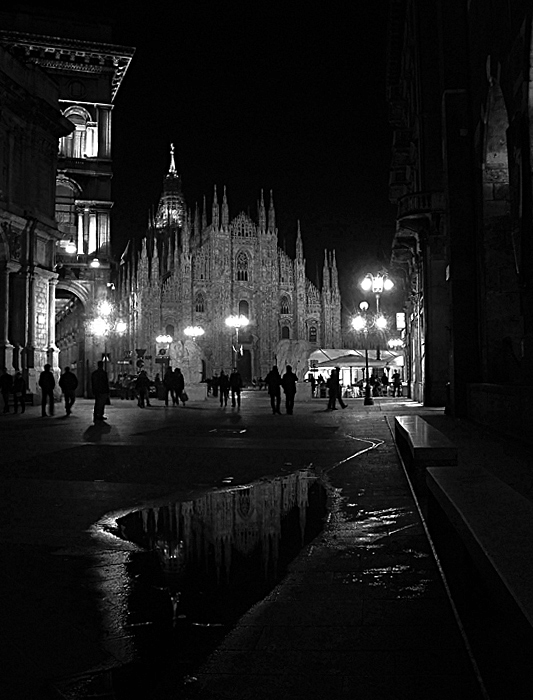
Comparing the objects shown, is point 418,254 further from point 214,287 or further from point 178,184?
point 178,184

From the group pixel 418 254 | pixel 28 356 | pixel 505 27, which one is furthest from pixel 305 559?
pixel 28 356

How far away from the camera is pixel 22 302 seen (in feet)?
101

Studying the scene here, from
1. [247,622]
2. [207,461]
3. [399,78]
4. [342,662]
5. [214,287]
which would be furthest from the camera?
[214,287]

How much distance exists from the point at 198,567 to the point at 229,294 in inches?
3134

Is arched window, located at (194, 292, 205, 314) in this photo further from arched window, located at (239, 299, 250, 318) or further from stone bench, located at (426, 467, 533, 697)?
stone bench, located at (426, 467, 533, 697)

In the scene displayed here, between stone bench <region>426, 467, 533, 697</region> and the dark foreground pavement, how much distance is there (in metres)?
0.14

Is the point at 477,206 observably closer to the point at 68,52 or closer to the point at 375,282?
the point at 375,282

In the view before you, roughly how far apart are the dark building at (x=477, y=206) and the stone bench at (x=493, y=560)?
4869 mm

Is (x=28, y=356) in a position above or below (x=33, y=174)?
below

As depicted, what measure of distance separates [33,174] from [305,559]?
31501 mm

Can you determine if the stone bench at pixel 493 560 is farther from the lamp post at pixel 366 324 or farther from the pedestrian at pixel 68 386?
the lamp post at pixel 366 324

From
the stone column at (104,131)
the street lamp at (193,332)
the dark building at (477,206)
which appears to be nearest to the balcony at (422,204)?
the dark building at (477,206)

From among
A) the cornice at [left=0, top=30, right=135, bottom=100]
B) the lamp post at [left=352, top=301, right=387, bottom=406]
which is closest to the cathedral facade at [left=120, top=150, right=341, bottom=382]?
the lamp post at [left=352, top=301, right=387, bottom=406]

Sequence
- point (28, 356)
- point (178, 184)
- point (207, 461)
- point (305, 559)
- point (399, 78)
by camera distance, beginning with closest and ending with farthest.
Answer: point (305, 559), point (207, 461), point (28, 356), point (399, 78), point (178, 184)
